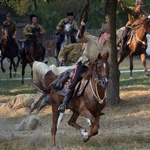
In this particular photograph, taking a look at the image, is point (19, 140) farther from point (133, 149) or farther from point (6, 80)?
point (6, 80)

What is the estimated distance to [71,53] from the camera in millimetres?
14688

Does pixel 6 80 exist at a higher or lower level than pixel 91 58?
lower

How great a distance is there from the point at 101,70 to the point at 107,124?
4.21 m

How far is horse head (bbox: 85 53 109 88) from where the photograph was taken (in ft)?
34.4

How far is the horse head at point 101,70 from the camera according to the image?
34.4ft

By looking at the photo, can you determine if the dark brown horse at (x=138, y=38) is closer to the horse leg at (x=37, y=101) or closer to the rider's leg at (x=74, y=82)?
the horse leg at (x=37, y=101)

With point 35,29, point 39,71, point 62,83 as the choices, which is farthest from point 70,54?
point 35,29

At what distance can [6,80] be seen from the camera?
2766 cm

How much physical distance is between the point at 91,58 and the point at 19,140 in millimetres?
2642

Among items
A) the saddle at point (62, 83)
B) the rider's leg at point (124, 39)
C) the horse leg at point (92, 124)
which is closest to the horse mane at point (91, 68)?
the saddle at point (62, 83)

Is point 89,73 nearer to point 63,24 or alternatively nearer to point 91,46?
point 91,46

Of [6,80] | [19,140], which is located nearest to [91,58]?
[19,140]

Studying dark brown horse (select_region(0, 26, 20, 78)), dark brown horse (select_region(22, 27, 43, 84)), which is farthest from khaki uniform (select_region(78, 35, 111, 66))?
dark brown horse (select_region(0, 26, 20, 78))

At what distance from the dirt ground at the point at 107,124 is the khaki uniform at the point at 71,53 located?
1.50m
